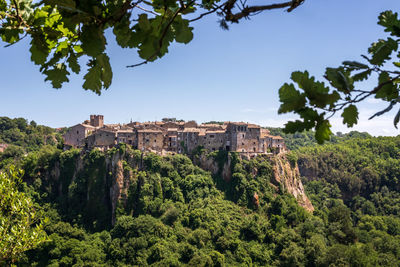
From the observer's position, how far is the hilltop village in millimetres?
38594

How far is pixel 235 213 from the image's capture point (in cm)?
3369

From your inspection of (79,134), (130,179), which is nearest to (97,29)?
(130,179)

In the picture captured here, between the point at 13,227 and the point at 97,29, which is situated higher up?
the point at 97,29

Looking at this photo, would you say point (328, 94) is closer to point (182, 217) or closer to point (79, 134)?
point (182, 217)

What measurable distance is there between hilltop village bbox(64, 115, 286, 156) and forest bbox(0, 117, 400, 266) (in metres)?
1.38

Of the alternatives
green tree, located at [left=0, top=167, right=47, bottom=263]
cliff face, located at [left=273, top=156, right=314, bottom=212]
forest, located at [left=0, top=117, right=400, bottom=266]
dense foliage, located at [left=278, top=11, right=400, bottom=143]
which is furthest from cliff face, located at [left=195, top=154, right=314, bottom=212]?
dense foliage, located at [left=278, top=11, right=400, bottom=143]

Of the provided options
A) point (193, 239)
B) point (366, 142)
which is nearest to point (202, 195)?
point (193, 239)

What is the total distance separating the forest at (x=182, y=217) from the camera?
2866 cm

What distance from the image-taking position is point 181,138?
133ft

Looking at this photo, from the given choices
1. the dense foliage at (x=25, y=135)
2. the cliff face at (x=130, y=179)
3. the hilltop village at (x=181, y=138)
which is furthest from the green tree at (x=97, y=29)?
the dense foliage at (x=25, y=135)

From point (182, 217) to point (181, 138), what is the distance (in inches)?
443

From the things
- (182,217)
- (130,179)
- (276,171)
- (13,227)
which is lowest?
(182,217)

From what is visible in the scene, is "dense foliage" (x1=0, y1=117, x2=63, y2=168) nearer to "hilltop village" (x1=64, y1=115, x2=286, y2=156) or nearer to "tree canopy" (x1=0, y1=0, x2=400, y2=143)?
"hilltop village" (x1=64, y1=115, x2=286, y2=156)

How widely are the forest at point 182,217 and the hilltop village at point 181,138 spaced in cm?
138
